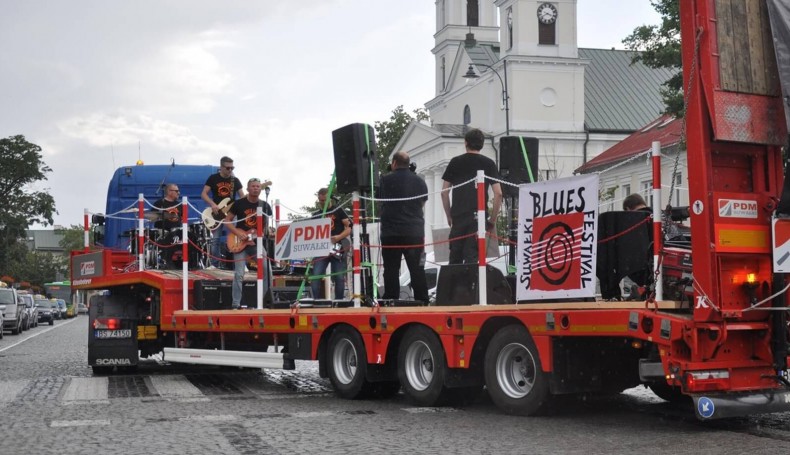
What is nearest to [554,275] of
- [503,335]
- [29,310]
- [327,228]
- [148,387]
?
[503,335]

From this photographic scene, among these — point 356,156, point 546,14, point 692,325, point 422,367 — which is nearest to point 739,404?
point 692,325

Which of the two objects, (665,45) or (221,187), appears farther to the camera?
(665,45)

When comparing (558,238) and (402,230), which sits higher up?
(402,230)

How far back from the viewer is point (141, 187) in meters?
18.9

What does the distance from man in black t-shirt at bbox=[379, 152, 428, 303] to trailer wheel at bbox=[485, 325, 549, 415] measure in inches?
92.1

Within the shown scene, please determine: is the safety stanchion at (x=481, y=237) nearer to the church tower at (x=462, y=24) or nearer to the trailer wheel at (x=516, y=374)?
the trailer wheel at (x=516, y=374)

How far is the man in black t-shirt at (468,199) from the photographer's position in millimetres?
11367

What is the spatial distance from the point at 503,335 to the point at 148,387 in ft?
18.3

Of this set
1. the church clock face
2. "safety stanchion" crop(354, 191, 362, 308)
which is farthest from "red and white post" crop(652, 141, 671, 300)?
the church clock face

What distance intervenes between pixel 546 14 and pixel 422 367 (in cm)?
6943

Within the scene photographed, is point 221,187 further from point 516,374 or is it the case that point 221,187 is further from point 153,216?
point 516,374

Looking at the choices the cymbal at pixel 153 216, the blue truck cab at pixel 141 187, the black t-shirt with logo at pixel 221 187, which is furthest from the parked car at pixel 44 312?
the black t-shirt with logo at pixel 221 187

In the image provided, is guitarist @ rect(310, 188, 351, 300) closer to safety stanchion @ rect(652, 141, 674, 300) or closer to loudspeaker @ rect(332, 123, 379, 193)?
loudspeaker @ rect(332, 123, 379, 193)

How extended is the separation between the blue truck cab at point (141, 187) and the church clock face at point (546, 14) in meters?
61.4
